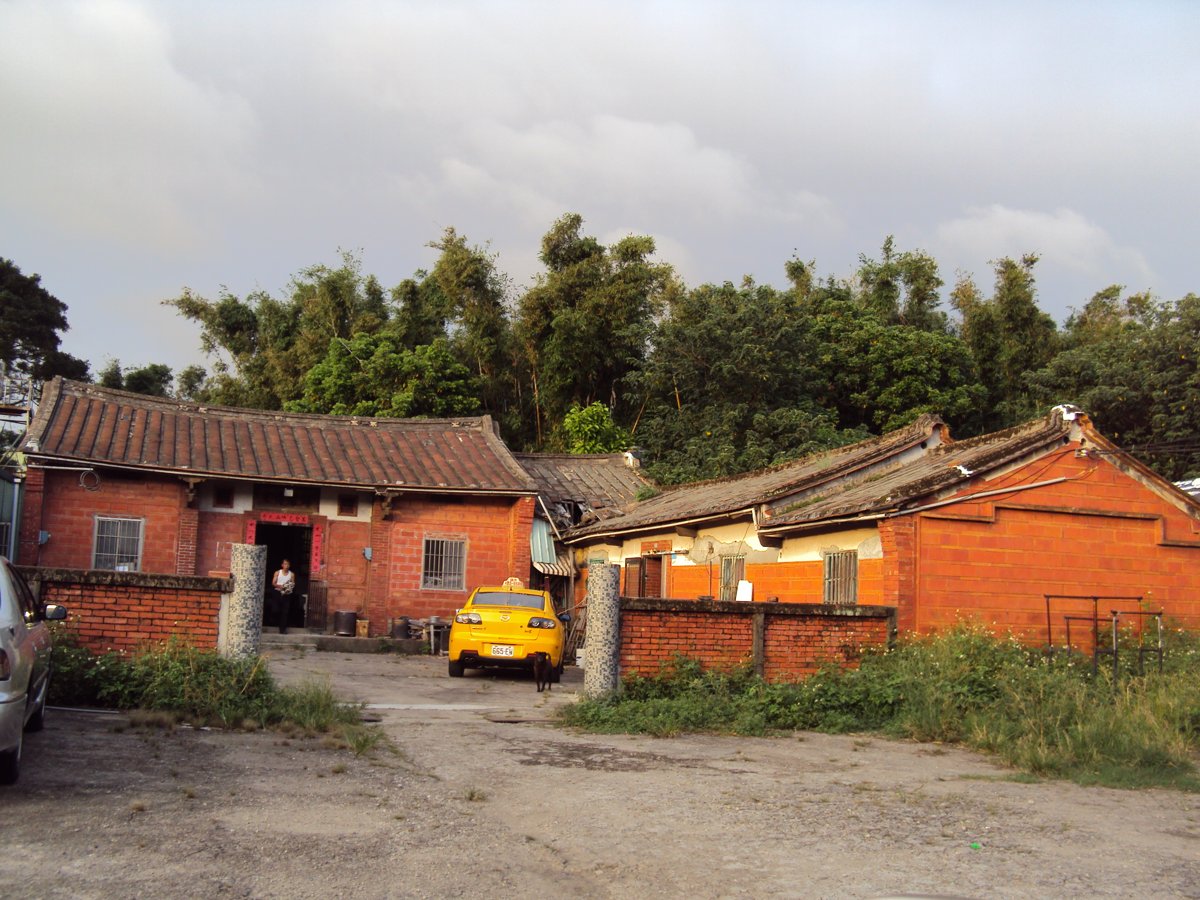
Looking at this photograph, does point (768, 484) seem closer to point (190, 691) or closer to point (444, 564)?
point (444, 564)

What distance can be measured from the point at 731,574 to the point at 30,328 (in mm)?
34571

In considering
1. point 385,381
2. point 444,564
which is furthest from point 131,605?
point 385,381

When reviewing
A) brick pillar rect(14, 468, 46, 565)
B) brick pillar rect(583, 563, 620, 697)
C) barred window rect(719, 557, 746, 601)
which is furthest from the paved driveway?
brick pillar rect(14, 468, 46, 565)

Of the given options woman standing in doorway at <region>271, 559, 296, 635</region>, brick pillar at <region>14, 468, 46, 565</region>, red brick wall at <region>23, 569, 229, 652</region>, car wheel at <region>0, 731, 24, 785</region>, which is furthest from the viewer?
woman standing in doorway at <region>271, 559, 296, 635</region>

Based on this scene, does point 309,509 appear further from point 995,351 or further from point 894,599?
point 995,351

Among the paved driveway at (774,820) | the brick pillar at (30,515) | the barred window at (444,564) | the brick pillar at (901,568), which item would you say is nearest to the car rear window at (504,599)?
the paved driveway at (774,820)

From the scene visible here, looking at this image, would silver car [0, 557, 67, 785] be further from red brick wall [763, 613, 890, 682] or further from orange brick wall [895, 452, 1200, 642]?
orange brick wall [895, 452, 1200, 642]

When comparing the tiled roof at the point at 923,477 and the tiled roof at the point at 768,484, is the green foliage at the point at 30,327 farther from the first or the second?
the tiled roof at the point at 923,477

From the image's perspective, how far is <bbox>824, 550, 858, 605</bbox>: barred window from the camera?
15.9m

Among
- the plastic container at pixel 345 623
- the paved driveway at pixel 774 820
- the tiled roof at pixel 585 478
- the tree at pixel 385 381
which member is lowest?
the paved driveway at pixel 774 820

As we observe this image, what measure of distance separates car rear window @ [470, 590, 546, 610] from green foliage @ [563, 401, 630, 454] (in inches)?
607

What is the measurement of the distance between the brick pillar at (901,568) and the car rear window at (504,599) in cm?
548

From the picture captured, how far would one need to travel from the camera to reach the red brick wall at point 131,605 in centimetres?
1116

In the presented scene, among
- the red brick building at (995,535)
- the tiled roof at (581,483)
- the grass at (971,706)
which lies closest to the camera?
the grass at (971,706)
